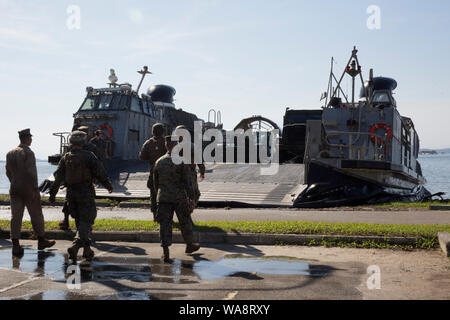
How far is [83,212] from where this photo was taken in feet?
23.0

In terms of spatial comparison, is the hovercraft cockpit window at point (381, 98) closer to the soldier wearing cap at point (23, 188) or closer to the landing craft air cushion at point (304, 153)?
the landing craft air cushion at point (304, 153)

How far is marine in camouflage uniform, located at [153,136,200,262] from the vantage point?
705 centimetres

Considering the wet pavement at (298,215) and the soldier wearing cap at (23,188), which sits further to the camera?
the wet pavement at (298,215)

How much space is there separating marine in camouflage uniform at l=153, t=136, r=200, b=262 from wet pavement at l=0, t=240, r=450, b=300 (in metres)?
0.42

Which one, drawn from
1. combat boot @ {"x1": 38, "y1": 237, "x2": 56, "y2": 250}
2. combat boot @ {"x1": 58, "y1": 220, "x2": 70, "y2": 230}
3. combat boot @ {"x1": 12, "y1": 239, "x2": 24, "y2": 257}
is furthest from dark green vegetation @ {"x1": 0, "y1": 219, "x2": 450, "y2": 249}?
combat boot @ {"x1": 12, "y1": 239, "x2": 24, "y2": 257}

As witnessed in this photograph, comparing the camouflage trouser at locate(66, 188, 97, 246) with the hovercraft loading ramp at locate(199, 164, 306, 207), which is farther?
the hovercraft loading ramp at locate(199, 164, 306, 207)

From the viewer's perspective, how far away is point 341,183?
15.0 m

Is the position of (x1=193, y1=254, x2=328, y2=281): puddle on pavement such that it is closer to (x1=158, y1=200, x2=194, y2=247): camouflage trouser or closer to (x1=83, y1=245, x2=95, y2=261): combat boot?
(x1=158, y1=200, x2=194, y2=247): camouflage trouser

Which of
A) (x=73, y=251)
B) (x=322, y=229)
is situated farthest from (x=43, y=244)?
(x=322, y=229)

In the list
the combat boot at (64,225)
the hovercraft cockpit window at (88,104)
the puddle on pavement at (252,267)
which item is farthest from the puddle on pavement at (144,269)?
the hovercraft cockpit window at (88,104)

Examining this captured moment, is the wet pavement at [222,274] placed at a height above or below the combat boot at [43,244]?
below

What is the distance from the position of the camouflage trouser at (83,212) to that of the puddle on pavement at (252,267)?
1.60 meters

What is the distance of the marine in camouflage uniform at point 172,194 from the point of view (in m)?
7.05
